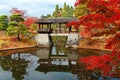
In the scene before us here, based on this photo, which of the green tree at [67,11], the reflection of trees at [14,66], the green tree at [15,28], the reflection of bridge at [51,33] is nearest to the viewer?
the reflection of trees at [14,66]

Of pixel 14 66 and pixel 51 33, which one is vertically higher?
pixel 51 33

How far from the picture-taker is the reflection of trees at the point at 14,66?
77.1 feet

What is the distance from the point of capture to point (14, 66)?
27516 millimetres

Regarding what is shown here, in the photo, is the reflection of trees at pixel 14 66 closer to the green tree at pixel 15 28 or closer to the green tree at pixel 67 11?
the green tree at pixel 15 28

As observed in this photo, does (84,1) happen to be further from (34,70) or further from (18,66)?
(18,66)

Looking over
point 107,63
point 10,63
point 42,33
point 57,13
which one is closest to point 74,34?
point 42,33

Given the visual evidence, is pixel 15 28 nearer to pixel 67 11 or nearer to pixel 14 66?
Answer: pixel 14 66

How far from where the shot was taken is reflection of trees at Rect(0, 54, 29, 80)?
2349cm

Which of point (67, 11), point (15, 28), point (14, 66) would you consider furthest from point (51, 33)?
point (67, 11)

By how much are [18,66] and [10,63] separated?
2565 mm

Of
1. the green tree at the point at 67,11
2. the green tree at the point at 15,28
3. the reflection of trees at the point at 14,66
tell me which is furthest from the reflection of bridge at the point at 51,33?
the green tree at the point at 67,11

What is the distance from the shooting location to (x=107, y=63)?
38.9ft

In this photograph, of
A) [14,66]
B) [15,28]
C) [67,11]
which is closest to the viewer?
[14,66]

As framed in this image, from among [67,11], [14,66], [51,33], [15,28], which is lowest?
[14,66]
